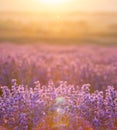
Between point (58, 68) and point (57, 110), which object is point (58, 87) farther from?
point (58, 68)

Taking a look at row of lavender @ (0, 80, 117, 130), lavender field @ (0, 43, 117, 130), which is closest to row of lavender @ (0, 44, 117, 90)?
lavender field @ (0, 43, 117, 130)

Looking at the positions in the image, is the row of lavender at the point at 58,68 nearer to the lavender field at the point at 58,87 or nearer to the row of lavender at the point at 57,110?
the lavender field at the point at 58,87

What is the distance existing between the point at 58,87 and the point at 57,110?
10.4 inches

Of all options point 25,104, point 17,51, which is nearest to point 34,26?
point 17,51

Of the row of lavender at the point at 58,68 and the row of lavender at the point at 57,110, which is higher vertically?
the row of lavender at the point at 58,68

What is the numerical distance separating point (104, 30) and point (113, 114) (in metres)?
3.50

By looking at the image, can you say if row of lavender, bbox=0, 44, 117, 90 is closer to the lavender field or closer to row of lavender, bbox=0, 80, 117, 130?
the lavender field

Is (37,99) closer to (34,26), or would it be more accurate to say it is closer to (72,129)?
(72,129)

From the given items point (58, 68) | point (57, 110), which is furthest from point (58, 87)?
point (58, 68)

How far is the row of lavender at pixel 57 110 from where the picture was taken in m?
3.92

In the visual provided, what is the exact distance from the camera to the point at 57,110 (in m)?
4.03

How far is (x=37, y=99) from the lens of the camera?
3961 millimetres

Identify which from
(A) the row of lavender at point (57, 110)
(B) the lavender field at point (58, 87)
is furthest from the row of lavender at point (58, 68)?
(A) the row of lavender at point (57, 110)

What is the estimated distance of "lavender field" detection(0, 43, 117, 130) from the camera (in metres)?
3.94
